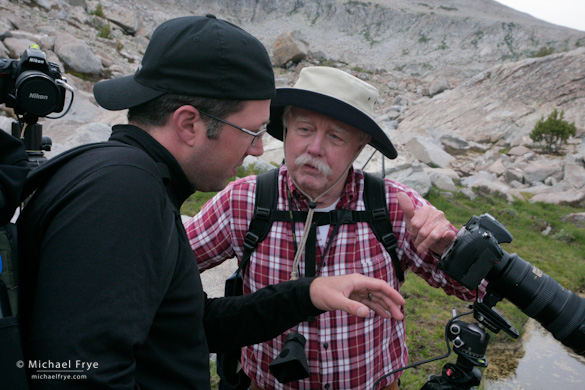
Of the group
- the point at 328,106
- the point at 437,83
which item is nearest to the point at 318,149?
the point at 328,106

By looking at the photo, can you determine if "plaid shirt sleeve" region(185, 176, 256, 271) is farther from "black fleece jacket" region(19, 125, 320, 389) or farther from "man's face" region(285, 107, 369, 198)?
"black fleece jacket" region(19, 125, 320, 389)

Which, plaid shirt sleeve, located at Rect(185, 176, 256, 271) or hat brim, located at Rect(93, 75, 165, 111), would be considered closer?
hat brim, located at Rect(93, 75, 165, 111)

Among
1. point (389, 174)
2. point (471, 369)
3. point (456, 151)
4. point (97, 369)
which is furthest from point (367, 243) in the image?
point (456, 151)

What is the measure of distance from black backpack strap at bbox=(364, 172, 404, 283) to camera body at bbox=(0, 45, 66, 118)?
7.38 feet

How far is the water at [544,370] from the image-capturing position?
13.1 feet

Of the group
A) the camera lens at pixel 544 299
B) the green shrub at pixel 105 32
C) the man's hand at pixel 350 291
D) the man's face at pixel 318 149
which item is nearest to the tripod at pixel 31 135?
the man's face at pixel 318 149

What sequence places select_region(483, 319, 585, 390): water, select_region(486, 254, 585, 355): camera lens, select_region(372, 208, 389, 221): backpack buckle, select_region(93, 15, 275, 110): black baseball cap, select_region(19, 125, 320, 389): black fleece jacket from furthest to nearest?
1. select_region(483, 319, 585, 390): water
2. select_region(372, 208, 389, 221): backpack buckle
3. select_region(486, 254, 585, 355): camera lens
4. select_region(93, 15, 275, 110): black baseball cap
5. select_region(19, 125, 320, 389): black fleece jacket

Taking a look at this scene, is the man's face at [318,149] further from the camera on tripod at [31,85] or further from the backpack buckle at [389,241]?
the camera on tripod at [31,85]

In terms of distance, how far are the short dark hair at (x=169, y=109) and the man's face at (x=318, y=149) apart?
1005mm

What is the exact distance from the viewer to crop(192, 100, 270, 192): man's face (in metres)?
1.41

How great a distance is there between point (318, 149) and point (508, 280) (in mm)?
1170

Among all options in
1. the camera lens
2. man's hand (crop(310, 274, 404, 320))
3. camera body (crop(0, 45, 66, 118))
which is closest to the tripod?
camera body (crop(0, 45, 66, 118))

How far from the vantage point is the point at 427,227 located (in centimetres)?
187

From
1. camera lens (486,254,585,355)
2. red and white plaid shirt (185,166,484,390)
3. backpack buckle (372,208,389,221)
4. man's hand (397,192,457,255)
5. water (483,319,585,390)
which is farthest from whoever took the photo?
water (483,319,585,390)
